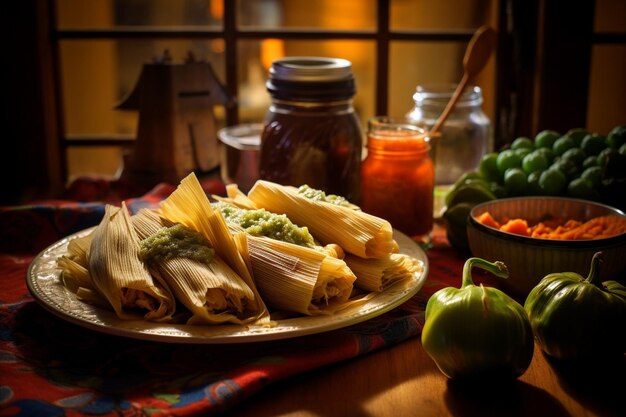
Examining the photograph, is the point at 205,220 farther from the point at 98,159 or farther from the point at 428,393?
the point at 98,159

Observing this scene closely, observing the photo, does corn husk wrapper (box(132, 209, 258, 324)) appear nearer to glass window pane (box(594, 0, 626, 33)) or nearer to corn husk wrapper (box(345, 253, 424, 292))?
corn husk wrapper (box(345, 253, 424, 292))

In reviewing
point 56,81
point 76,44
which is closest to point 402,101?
point 76,44

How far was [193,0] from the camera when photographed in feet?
8.95

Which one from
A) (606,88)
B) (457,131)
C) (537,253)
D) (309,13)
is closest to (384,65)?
(457,131)

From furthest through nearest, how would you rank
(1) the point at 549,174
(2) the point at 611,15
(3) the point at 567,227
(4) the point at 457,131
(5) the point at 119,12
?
(5) the point at 119,12 < (2) the point at 611,15 < (4) the point at 457,131 < (1) the point at 549,174 < (3) the point at 567,227

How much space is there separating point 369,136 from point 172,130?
531mm

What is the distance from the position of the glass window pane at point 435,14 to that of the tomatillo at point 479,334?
1.88 metres

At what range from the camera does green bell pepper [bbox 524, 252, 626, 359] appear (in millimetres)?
988

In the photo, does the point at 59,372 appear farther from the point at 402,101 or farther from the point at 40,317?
the point at 402,101

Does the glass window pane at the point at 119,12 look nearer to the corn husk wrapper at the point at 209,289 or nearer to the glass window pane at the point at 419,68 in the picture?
the glass window pane at the point at 419,68

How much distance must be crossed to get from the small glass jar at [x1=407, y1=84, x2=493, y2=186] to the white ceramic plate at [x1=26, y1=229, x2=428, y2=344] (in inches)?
26.9

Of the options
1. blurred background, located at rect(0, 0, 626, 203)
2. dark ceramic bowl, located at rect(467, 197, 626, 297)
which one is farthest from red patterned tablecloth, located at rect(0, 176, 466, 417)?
blurred background, located at rect(0, 0, 626, 203)

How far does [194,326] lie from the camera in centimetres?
101

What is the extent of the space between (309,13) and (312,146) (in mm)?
2185
